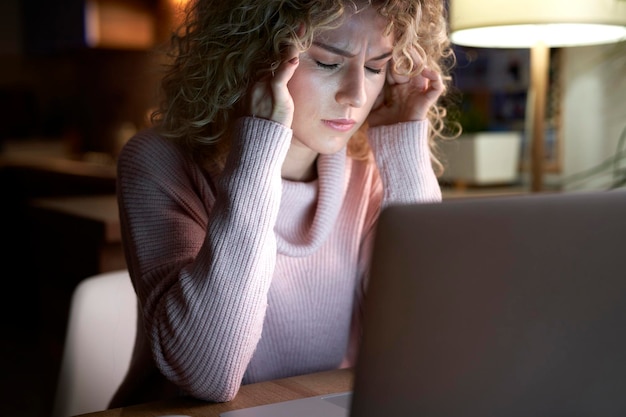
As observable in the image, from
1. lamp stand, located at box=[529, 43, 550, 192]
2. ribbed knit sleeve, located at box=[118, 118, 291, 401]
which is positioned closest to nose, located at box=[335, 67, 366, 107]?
ribbed knit sleeve, located at box=[118, 118, 291, 401]

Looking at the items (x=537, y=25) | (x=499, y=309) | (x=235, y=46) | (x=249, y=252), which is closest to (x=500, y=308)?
(x=499, y=309)

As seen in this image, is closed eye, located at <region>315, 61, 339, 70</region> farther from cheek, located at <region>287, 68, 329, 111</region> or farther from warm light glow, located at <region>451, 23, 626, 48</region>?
warm light glow, located at <region>451, 23, 626, 48</region>

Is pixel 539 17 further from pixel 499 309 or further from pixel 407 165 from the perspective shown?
pixel 499 309

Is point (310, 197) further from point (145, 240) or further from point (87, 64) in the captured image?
point (87, 64)

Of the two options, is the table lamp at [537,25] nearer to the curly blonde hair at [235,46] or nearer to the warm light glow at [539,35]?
the warm light glow at [539,35]

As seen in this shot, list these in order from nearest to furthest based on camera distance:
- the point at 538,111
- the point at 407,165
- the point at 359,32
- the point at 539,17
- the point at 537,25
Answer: the point at 359,32 → the point at 407,165 → the point at 539,17 → the point at 537,25 → the point at 538,111

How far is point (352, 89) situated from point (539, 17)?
2.42 ft

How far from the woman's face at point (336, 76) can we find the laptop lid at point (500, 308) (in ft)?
1.82

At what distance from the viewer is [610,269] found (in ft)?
1.99

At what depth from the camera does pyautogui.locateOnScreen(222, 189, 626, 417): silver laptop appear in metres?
0.60

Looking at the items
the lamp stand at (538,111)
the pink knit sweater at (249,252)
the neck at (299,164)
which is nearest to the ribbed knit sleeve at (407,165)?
the pink knit sweater at (249,252)

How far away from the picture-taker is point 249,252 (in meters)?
1.02

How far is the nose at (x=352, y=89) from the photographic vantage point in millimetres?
1140

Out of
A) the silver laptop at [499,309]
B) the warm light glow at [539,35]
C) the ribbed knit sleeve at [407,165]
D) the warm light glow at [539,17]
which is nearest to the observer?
the silver laptop at [499,309]
